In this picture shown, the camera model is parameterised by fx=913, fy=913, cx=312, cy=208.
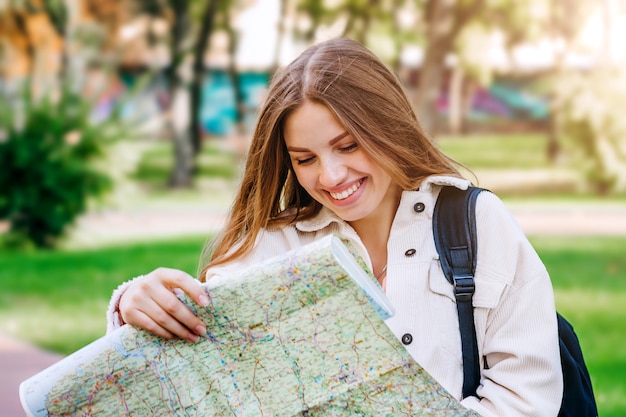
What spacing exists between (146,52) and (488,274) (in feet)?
47.5

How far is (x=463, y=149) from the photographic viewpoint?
15.3 metres

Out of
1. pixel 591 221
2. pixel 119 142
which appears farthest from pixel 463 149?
pixel 119 142

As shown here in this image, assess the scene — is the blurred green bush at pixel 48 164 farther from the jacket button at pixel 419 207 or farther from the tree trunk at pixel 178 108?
the jacket button at pixel 419 207

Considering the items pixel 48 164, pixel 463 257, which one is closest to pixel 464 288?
pixel 463 257

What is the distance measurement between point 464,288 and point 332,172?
0.33 metres

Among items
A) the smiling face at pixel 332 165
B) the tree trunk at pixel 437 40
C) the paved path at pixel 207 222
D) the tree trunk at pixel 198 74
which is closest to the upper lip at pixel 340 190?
the smiling face at pixel 332 165

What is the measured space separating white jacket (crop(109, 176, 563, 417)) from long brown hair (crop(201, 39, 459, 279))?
14 cm

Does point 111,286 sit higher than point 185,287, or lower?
lower

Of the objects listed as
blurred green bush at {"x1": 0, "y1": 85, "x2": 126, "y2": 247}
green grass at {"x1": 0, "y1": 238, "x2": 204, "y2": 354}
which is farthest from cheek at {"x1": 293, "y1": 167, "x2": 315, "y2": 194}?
blurred green bush at {"x1": 0, "y1": 85, "x2": 126, "y2": 247}

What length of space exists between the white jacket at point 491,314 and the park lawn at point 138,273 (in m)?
2.80

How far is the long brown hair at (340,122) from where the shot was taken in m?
1.80

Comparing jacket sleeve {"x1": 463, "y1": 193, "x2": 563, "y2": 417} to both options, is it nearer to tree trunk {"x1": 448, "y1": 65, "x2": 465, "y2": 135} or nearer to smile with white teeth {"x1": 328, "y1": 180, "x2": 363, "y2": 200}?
smile with white teeth {"x1": 328, "y1": 180, "x2": 363, "y2": 200}

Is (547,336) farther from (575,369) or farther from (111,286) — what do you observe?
(111,286)

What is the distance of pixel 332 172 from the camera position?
1734 millimetres
